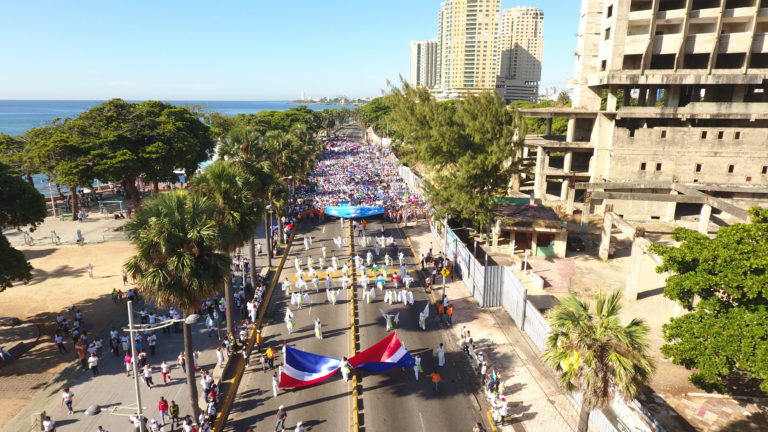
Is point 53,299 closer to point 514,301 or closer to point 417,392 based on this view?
point 417,392

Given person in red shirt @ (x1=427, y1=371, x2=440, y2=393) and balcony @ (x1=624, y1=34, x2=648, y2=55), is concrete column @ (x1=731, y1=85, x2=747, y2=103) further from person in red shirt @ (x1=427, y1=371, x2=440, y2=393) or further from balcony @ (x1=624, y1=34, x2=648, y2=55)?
person in red shirt @ (x1=427, y1=371, x2=440, y2=393)

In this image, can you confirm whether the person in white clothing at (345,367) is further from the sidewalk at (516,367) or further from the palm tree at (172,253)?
the palm tree at (172,253)

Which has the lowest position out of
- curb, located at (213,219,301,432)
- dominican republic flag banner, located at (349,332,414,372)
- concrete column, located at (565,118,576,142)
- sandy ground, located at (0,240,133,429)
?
sandy ground, located at (0,240,133,429)

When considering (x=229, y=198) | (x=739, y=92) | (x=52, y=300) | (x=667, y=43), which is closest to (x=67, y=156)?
(x=52, y=300)

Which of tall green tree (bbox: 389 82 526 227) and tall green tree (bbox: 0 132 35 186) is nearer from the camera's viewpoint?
tall green tree (bbox: 389 82 526 227)

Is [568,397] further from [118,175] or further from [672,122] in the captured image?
[118,175]

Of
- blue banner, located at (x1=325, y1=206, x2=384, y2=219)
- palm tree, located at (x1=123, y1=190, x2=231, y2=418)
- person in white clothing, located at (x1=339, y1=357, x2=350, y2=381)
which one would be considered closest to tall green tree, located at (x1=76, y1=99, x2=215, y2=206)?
blue banner, located at (x1=325, y1=206, x2=384, y2=219)

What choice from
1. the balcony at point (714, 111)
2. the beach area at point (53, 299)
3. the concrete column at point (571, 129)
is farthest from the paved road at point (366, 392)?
the concrete column at point (571, 129)
